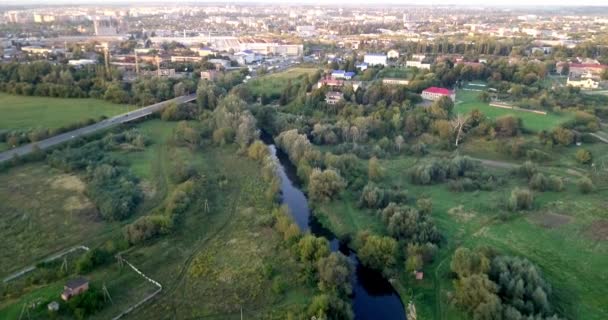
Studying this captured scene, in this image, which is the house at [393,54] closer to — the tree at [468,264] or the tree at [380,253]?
the tree at [380,253]

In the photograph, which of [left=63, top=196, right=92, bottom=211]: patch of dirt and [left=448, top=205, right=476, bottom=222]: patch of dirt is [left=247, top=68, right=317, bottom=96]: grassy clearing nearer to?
[left=63, top=196, right=92, bottom=211]: patch of dirt

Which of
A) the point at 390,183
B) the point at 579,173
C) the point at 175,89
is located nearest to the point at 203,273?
the point at 390,183

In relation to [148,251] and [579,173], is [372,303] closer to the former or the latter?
[148,251]

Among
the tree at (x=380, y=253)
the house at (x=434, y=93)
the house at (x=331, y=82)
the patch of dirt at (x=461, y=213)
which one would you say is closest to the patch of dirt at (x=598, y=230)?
the patch of dirt at (x=461, y=213)

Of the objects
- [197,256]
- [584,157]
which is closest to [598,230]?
[584,157]

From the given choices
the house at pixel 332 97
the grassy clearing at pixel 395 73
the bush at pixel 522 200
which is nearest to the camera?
the bush at pixel 522 200

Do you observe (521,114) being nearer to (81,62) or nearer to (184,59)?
(184,59)

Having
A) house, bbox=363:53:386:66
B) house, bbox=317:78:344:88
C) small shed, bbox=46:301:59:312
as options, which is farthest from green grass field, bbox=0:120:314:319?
house, bbox=363:53:386:66
